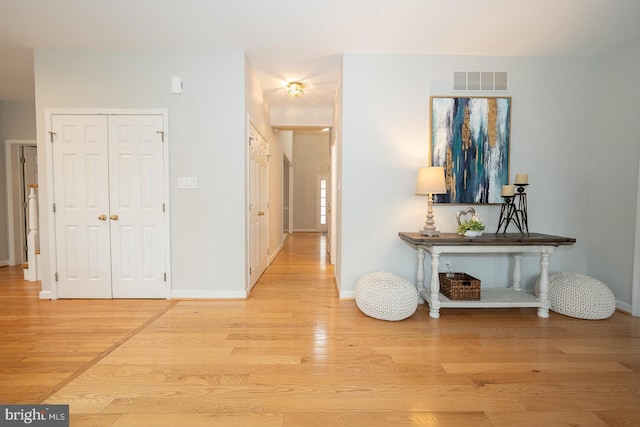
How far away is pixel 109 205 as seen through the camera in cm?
321

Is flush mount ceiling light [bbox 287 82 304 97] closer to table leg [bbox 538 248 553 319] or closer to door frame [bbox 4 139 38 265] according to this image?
table leg [bbox 538 248 553 319]

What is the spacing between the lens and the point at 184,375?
Result: 1843mm

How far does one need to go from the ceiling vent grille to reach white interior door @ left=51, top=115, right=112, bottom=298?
148 inches

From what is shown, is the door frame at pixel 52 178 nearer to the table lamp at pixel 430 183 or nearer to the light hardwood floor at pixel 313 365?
the light hardwood floor at pixel 313 365

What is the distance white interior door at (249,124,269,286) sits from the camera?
3.70m

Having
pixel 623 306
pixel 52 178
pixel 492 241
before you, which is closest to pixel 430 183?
pixel 492 241

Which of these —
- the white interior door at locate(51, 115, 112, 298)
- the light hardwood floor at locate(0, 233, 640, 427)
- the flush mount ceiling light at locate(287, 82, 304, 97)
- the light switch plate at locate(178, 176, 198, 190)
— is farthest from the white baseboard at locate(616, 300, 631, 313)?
the white interior door at locate(51, 115, 112, 298)

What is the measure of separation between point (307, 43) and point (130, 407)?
317 centimetres

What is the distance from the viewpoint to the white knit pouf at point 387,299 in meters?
2.65

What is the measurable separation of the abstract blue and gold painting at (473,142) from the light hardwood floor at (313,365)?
1.33 meters

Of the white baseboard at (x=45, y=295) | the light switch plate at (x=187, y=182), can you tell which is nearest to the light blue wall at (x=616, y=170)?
the light switch plate at (x=187, y=182)

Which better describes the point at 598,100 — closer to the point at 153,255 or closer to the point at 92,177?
the point at 153,255

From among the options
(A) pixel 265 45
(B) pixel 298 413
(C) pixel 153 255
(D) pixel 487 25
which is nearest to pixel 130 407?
(B) pixel 298 413

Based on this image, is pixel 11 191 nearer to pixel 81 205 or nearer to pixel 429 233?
pixel 81 205
